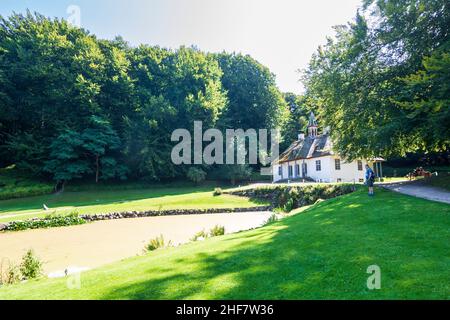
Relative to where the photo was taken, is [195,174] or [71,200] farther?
[195,174]

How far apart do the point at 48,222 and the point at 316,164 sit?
99.4 ft

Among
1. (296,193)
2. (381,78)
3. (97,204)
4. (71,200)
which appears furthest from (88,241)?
(71,200)

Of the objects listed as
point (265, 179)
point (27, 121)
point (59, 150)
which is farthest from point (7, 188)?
point (265, 179)

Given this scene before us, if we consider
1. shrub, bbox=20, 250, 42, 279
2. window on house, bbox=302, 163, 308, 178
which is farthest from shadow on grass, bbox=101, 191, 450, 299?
window on house, bbox=302, 163, 308, 178

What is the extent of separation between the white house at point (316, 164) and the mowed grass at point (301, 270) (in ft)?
70.4

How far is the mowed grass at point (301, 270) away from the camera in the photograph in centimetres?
419

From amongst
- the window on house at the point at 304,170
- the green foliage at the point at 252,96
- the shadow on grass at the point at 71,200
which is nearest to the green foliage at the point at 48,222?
the shadow on grass at the point at 71,200

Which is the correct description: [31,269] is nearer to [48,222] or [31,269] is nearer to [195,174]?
[48,222]

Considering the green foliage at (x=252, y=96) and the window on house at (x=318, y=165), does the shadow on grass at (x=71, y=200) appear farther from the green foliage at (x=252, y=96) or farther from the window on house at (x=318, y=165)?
the green foliage at (x=252, y=96)

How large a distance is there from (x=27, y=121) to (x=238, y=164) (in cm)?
3155

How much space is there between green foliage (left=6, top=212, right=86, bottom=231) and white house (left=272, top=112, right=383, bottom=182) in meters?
23.3

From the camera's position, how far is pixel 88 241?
45.6 ft

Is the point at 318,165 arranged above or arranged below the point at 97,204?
above

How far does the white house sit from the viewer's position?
110 feet
